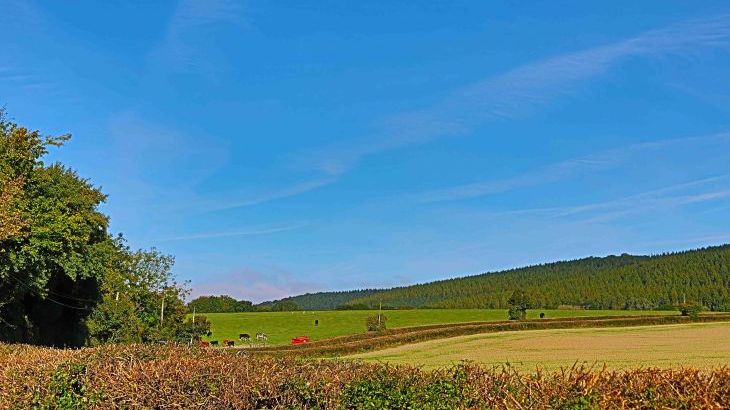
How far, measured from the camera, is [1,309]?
3988cm

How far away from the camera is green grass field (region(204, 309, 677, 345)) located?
99.2 m

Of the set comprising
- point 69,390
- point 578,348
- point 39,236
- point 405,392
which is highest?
point 39,236

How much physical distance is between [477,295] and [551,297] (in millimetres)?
21493

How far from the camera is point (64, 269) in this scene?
3962 cm

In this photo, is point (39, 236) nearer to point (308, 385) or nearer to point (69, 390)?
point (69, 390)

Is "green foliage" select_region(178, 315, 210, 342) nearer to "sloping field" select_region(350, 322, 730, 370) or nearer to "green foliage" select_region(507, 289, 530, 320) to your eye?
"sloping field" select_region(350, 322, 730, 370)

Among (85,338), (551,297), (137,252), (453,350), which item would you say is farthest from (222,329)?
(551,297)

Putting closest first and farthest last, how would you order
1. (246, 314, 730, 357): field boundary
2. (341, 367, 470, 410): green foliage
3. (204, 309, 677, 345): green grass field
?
(341, 367, 470, 410): green foliage → (246, 314, 730, 357): field boundary → (204, 309, 677, 345): green grass field

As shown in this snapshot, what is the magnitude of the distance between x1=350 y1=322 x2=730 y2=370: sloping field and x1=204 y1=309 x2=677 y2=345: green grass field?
34.7 metres

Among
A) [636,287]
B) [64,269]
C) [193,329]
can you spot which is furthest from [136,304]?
[636,287]

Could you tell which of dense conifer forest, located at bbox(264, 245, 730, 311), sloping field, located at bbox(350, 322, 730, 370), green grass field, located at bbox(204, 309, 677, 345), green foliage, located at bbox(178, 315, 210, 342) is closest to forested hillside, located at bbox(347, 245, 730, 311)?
dense conifer forest, located at bbox(264, 245, 730, 311)

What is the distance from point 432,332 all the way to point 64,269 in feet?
98.4

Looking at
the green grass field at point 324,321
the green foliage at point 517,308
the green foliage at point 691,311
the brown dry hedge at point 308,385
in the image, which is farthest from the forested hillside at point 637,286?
the brown dry hedge at point 308,385

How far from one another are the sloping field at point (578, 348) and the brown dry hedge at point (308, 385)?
2465 centimetres
